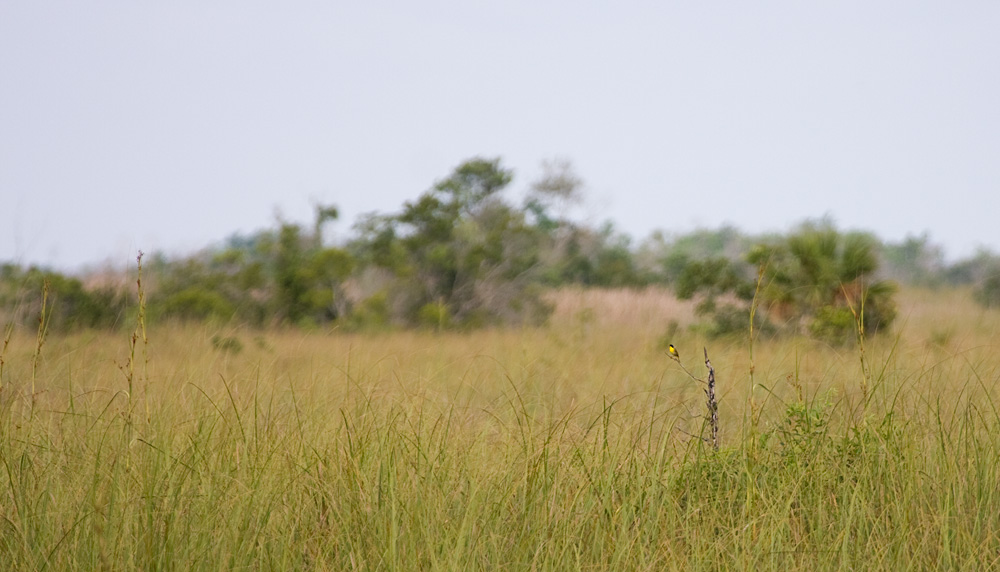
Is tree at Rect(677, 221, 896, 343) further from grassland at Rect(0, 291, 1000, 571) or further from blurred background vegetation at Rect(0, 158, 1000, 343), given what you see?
grassland at Rect(0, 291, 1000, 571)

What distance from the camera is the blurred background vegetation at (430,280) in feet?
31.3

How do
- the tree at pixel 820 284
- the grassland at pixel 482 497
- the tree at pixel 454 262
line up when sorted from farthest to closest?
the tree at pixel 454 262 < the tree at pixel 820 284 < the grassland at pixel 482 497

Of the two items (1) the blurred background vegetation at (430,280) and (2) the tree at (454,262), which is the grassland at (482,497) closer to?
(1) the blurred background vegetation at (430,280)

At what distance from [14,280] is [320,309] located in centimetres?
424

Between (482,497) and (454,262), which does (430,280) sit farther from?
(482,497)

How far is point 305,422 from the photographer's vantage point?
11.1 ft

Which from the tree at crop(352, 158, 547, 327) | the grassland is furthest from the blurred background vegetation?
the grassland

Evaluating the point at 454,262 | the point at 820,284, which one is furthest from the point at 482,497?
the point at 454,262

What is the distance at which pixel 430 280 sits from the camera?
46.6 feet

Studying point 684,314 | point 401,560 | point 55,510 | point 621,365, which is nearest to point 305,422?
point 55,510

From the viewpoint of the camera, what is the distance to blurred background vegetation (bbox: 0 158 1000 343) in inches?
375

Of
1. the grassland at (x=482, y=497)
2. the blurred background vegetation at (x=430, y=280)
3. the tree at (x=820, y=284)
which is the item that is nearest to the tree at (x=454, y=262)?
the blurred background vegetation at (x=430, y=280)

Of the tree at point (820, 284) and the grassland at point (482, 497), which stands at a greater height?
the tree at point (820, 284)

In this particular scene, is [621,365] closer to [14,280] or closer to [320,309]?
[320,309]
